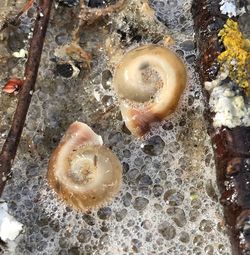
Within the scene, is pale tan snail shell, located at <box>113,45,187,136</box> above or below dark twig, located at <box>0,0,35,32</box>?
below

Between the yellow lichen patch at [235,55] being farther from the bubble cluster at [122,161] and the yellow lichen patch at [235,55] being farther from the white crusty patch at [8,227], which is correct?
the white crusty patch at [8,227]

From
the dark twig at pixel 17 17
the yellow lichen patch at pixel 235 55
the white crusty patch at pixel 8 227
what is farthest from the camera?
the dark twig at pixel 17 17

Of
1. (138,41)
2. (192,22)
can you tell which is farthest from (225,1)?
(138,41)

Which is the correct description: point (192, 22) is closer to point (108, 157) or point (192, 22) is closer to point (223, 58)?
point (223, 58)

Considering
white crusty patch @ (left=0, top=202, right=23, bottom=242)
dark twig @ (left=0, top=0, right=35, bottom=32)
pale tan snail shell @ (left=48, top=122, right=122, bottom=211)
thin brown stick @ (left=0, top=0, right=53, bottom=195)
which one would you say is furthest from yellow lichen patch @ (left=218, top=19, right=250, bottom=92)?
white crusty patch @ (left=0, top=202, right=23, bottom=242)

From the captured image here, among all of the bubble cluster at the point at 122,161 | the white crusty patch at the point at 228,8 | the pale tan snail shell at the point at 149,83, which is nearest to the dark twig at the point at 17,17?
the bubble cluster at the point at 122,161

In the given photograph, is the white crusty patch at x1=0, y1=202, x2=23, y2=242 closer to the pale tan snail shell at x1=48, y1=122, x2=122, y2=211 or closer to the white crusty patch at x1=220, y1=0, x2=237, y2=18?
the pale tan snail shell at x1=48, y1=122, x2=122, y2=211
